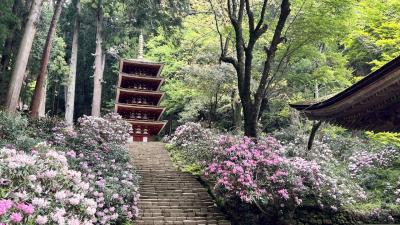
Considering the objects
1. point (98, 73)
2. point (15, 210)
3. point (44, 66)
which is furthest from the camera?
point (98, 73)

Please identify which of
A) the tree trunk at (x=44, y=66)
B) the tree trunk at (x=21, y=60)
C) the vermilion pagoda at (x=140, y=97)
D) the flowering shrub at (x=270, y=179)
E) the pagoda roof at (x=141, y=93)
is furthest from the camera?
the vermilion pagoda at (x=140, y=97)

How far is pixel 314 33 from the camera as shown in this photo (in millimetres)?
13281

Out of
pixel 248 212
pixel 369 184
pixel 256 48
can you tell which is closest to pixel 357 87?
pixel 248 212

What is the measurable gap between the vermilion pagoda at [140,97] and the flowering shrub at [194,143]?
801 centimetres

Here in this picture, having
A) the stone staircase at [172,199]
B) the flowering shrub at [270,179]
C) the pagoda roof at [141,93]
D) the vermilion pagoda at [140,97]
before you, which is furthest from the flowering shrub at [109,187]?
the pagoda roof at [141,93]

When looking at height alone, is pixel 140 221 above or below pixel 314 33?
below

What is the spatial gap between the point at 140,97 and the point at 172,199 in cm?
1806

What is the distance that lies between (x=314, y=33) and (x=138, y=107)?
52.6 ft

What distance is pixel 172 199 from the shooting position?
1089cm

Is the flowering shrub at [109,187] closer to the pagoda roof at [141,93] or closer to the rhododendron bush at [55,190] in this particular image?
the rhododendron bush at [55,190]

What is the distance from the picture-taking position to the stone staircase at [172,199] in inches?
383

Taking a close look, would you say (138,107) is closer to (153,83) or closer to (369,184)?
(153,83)

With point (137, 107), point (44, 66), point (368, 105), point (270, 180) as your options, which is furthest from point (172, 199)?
point (137, 107)

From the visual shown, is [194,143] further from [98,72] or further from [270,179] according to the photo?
[98,72]
